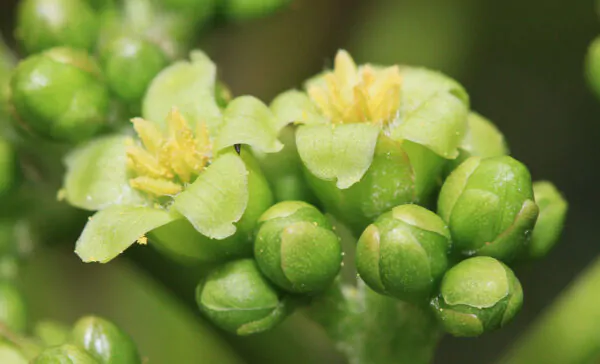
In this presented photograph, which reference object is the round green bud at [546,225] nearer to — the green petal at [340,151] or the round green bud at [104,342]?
the green petal at [340,151]

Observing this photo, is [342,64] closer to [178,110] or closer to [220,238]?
[178,110]

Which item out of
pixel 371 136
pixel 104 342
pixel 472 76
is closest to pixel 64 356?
pixel 104 342

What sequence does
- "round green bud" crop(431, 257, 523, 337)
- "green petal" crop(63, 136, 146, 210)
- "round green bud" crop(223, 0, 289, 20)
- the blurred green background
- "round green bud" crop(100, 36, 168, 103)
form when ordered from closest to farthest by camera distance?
"round green bud" crop(431, 257, 523, 337)
"green petal" crop(63, 136, 146, 210)
"round green bud" crop(100, 36, 168, 103)
"round green bud" crop(223, 0, 289, 20)
the blurred green background

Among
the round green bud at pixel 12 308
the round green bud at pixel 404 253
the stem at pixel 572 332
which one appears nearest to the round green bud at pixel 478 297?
the round green bud at pixel 404 253

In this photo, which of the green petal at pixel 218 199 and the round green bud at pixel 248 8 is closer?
the green petal at pixel 218 199

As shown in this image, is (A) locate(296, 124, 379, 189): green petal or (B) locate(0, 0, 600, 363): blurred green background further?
(B) locate(0, 0, 600, 363): blurred green background

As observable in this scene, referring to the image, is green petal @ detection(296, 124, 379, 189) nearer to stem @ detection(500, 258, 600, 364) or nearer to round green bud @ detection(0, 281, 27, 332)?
stem @ detection(500, 258, 600, 364)

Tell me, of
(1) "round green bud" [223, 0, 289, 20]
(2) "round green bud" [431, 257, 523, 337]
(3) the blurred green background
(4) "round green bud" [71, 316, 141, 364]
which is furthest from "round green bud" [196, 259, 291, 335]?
(3) the blurred green background

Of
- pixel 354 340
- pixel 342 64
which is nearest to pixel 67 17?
pixel 342 64
